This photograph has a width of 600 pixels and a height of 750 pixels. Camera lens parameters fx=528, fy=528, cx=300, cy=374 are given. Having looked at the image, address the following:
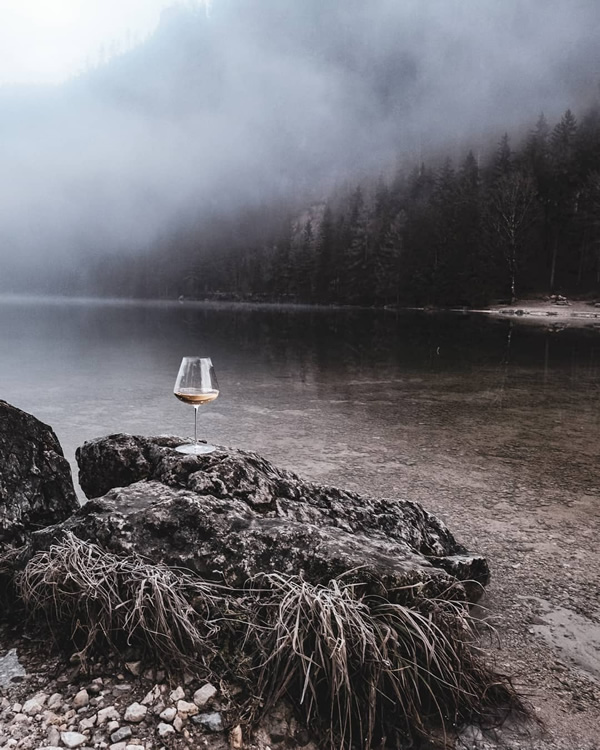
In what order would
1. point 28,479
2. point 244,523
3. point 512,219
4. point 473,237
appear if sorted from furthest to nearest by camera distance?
point 473,237
point 512,219
point 28,479
point 244,523

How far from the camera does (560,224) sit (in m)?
64.0

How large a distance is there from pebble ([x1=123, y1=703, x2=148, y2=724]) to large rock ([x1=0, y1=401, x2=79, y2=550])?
1.39 meters

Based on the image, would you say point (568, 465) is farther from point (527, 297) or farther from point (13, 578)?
point (527, 297)

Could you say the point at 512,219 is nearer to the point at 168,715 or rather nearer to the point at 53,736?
the point at 168,715

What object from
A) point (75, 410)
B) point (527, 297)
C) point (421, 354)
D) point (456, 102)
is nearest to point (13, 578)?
point (75, 410)

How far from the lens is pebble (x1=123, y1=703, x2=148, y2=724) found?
194 centimetres

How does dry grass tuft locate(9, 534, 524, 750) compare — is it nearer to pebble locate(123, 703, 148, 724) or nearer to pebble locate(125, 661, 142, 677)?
pebble locate(125, 661, 142, 677)

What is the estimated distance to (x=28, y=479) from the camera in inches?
124

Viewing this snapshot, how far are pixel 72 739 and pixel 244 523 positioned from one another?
1100mm

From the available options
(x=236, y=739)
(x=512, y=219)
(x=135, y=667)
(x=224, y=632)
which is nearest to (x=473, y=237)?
(x=512, y=219)

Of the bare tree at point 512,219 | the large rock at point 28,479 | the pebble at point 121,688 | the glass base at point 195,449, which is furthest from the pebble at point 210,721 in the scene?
the bare tree at point 512,219

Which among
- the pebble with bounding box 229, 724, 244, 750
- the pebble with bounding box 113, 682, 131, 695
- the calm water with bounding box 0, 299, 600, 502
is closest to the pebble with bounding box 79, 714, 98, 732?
the pebble with bounding box 113, 682, 131, 695

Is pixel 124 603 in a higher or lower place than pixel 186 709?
higher

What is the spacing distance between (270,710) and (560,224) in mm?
72255
